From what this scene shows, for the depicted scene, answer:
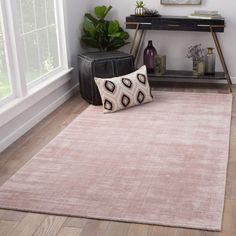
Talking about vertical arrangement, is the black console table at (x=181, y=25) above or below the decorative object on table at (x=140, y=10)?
below

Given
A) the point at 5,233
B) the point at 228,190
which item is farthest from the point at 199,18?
the point at 5,233

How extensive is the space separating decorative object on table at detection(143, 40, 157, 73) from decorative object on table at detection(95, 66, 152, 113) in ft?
2.44

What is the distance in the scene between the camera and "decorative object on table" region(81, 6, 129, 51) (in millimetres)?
4363

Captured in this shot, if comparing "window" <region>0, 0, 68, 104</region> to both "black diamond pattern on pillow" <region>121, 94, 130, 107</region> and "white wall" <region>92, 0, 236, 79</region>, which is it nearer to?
"black diamond pattern on pillow" <region>121, 94, 130, 107</region>

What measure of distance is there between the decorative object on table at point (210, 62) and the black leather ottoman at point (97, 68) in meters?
0.88

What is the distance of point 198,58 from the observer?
4332 mm

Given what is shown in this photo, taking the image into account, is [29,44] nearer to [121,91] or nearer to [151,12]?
[121,91]

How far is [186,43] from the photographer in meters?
4.53

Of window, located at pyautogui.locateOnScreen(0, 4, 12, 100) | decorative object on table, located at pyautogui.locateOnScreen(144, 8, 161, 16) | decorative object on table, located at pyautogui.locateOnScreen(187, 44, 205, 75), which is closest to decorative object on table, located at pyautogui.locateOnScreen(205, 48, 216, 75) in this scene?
decorative object on table, located at pyautogui.locateOnScreen(187, 44, 205, 75)

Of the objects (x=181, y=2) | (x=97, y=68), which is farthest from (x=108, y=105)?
(x=181, y=2)

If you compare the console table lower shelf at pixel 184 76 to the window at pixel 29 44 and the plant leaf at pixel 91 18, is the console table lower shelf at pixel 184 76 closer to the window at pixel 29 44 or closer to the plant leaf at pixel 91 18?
the plant leaf at pixel 91 18

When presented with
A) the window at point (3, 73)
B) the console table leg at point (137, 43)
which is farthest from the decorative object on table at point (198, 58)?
the window at point (3, 73)

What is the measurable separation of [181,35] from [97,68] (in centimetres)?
126

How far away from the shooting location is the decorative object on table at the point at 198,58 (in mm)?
4305
